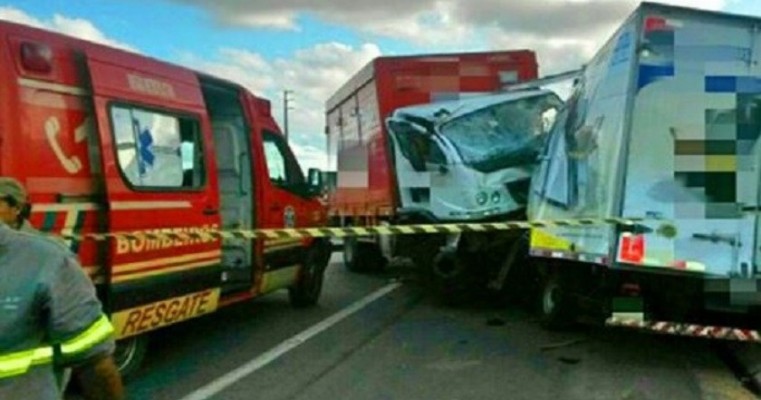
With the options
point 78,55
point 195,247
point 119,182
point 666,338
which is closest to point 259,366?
point 195,247

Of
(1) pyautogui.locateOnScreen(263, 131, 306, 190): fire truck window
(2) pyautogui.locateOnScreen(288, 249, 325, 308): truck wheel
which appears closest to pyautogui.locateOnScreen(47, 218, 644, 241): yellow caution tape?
(1) pyautogui.locateOnScreen(263, 131, 306, 190): fire truck window

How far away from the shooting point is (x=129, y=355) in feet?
21.6

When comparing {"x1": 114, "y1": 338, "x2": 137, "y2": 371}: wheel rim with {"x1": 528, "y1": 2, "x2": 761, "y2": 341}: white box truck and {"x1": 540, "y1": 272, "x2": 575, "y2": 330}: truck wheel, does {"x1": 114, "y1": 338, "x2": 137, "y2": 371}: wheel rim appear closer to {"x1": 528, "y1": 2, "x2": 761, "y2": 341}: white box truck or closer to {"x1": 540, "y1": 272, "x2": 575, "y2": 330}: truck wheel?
{"x1": 528, "y1": 2, "x2": 761, "y2": 341}: white box truck

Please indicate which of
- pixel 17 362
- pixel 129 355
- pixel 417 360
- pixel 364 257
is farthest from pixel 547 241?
pixel 364 257

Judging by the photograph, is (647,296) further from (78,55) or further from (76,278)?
(76,278)

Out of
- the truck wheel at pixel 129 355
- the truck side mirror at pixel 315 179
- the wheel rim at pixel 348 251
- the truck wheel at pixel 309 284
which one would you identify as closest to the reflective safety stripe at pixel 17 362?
the truck wheel at pixel 129 355

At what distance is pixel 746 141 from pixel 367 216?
303 inches

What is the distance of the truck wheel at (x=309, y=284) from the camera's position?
998cm

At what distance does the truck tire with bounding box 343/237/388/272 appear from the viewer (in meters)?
14.8

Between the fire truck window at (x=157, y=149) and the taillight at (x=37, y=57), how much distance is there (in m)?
0.58

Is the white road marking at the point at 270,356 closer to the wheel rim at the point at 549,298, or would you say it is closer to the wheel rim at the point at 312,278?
the wheel rim at the point at 312,278

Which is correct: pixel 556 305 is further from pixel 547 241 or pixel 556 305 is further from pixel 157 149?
pixel 157 149

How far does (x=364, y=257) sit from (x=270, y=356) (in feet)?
24.3

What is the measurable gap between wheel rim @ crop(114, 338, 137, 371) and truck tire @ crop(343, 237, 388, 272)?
8.23 meters
